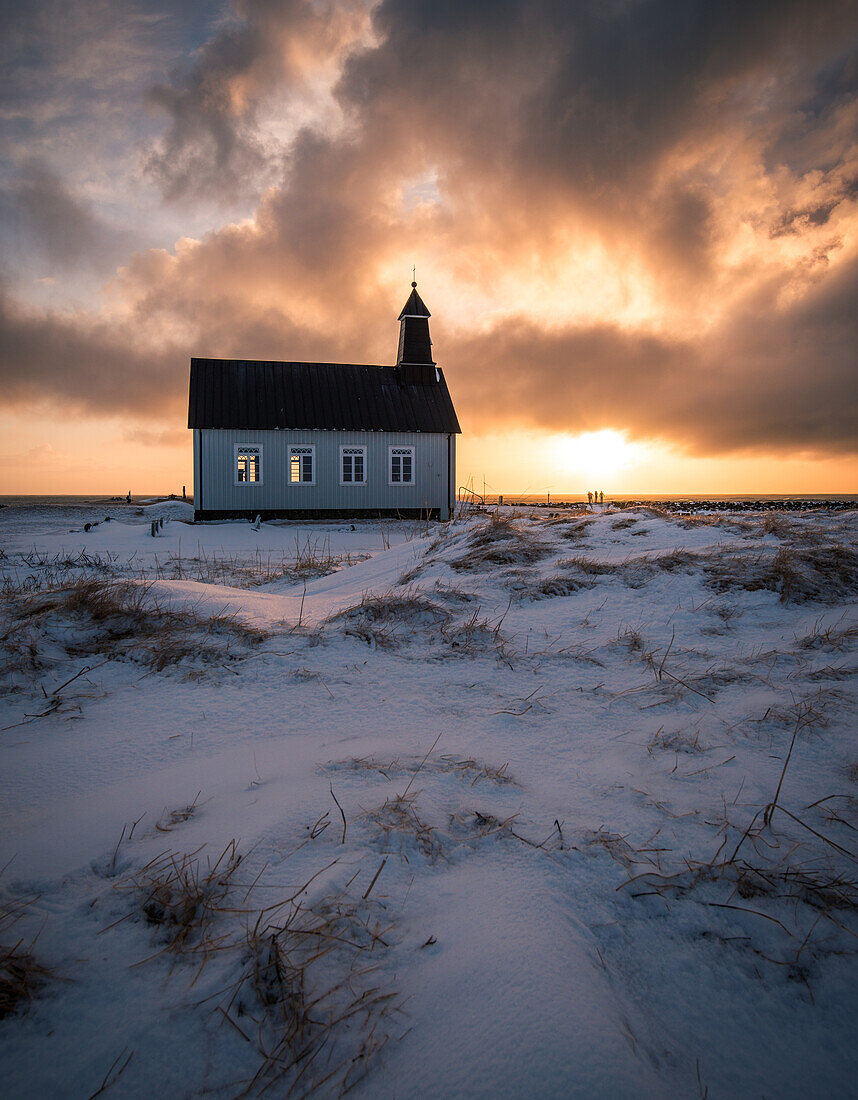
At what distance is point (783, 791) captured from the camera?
1.88 metres

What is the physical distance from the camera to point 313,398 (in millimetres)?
22297

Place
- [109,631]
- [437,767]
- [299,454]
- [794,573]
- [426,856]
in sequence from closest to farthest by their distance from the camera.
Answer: [426,856] < [437,767] < [109,631] < [794,573] < [299,454]

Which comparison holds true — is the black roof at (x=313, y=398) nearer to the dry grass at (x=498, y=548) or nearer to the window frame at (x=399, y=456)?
the window frame at (x=399, y=456)

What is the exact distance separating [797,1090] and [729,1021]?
140 mm

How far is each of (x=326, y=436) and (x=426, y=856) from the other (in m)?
21.5

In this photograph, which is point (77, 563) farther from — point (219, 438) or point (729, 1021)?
point (219, 438)

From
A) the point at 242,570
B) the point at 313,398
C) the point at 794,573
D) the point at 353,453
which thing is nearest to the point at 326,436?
the point at 353,453

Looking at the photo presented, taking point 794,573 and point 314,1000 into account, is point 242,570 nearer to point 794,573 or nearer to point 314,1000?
point 794,573

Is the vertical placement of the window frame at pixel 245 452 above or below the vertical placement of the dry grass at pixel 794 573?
above

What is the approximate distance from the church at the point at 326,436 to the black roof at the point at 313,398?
0.14 feet

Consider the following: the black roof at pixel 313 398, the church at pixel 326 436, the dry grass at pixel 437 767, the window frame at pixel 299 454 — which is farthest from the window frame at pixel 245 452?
the dry grass at pixel 437 767

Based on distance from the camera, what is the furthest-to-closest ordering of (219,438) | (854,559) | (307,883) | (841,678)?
(219,438) < (854,559) < (841,678) < (307,883)

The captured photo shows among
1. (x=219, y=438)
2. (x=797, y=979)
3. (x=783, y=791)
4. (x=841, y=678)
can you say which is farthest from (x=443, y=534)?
(x=219, y=438)

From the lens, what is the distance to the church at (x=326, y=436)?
2095 centimetres
